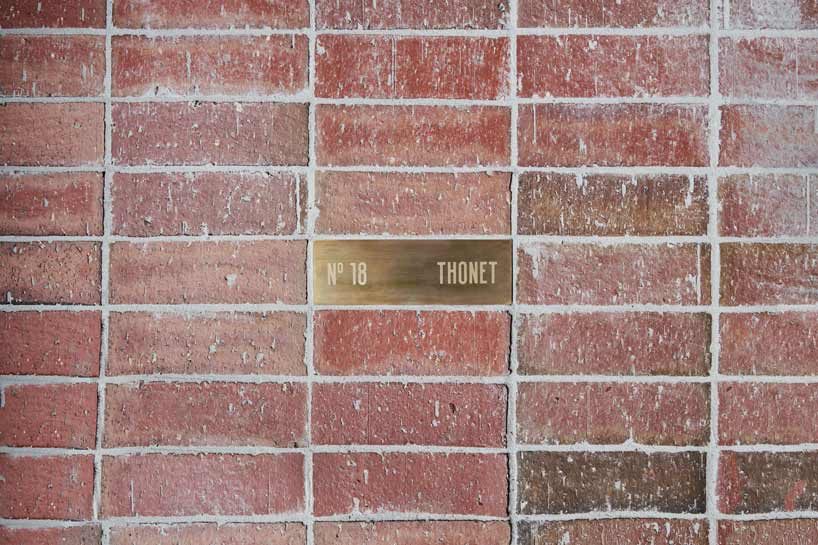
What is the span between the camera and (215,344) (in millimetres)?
802

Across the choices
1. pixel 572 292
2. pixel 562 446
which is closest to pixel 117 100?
pixel 572 292

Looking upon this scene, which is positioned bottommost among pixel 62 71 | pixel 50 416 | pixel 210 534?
pixel 210 534


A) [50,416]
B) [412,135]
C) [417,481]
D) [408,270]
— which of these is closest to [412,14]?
[412,135]

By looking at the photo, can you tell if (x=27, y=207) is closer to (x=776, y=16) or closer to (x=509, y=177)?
(x=509, y=177)

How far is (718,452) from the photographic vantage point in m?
0.80

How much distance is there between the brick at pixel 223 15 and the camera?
2.64ft

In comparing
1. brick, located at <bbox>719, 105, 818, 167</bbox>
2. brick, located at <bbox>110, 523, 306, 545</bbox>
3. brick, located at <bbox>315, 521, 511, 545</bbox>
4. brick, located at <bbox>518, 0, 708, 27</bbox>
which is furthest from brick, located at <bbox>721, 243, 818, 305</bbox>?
brick, located at <bbox>110, 523, 306, 545</bbox>

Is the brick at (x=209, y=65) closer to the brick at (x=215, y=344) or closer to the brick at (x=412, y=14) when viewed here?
the brick at (x=412, y=14)

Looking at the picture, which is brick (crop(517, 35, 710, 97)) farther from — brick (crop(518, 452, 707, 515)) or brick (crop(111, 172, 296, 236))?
brick (crop(518, 452, 707, 515))

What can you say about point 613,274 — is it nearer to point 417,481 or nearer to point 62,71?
point 417,481

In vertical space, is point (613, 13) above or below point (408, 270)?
above


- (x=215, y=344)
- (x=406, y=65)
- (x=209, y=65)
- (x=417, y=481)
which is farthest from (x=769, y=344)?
(x=209, y=65)

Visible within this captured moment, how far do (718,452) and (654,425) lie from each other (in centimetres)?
11

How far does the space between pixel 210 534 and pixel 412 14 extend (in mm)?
878
